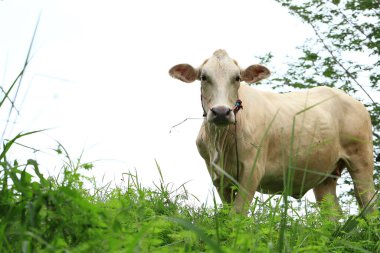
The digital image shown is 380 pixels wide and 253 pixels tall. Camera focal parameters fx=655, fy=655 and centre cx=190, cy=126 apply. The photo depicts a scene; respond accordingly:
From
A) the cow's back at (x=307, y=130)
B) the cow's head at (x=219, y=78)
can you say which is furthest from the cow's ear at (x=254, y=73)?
the cow's back at (x=307, y=130)

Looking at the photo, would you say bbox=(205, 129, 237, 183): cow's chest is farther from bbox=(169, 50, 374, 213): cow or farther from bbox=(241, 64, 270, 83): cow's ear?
bbox=(241, 64, 270, 83): cow's ear

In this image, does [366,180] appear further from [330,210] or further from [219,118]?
[330,210]

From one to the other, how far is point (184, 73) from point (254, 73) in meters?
0.76

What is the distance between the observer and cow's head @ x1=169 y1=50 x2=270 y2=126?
20.0 ft

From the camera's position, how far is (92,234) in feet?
8.28

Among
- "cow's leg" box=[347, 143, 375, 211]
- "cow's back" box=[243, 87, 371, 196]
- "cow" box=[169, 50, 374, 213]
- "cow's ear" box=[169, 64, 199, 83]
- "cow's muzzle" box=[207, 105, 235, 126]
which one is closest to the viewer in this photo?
"cow's muzzle" box=[207, 105, 235, 126]

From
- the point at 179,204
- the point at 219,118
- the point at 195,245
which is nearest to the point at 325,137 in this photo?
the point at 219,118

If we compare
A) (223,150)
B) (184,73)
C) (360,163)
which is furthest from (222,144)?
(360,163)

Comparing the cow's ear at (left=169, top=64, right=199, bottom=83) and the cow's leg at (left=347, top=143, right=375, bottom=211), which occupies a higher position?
the cow's ear at (left=169, top=64, right=199, bottom=83)

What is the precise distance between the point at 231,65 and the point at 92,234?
438 cm

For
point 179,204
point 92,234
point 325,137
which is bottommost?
point 92,234

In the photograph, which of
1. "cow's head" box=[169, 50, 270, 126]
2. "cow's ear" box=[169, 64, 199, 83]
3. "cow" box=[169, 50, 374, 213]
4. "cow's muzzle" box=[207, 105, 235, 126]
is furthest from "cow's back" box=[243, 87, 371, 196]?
"cow's muzzle" box=[207, 105, 235, 126]

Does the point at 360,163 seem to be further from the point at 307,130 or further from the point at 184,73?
the point at 184,73

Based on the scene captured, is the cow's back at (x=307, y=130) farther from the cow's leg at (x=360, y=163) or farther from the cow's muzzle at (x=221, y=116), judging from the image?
the cow's muzzle at (x=221, y=116)
